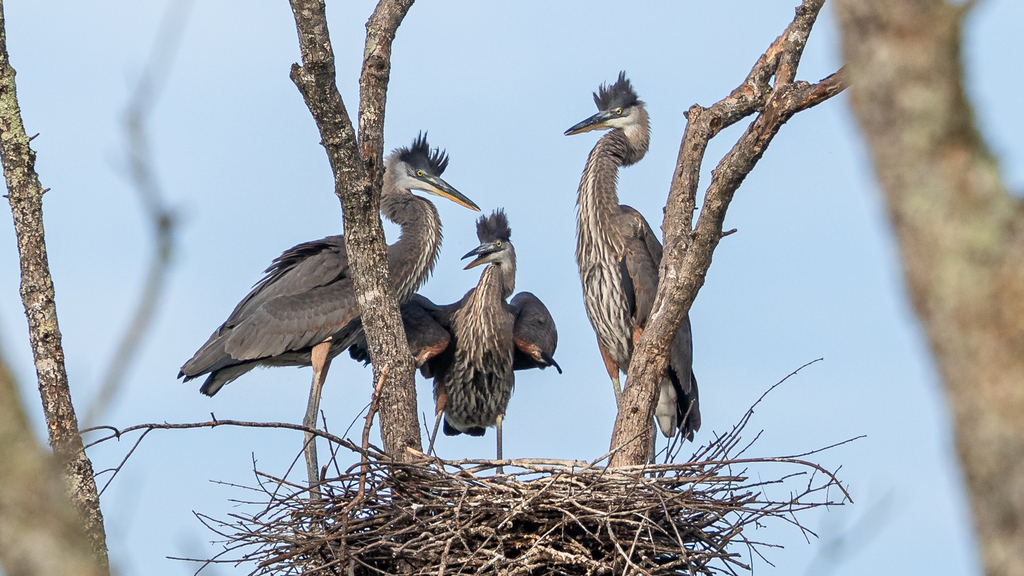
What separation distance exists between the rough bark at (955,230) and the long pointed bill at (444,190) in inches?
296

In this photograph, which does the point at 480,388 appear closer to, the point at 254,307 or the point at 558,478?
the point at 254,307

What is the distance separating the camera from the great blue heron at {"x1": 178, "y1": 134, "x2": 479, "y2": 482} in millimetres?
7566

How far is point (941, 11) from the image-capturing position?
3.55 ft

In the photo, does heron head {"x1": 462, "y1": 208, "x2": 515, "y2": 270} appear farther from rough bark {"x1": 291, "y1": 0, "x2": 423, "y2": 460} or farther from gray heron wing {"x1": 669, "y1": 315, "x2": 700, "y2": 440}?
rough bark {"x1": 291, "y1": 0, "x2": 423, "y2": 460}

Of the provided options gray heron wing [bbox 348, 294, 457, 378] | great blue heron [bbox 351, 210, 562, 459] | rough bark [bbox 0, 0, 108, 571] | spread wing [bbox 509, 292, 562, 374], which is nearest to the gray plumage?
gray heron wing [bbox 348, 294, 457, 378]

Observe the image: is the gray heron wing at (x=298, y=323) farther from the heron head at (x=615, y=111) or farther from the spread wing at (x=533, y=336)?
the heron head at (x=615, y=111)

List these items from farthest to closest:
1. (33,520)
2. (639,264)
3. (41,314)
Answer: (639,264), (41,314), (33,520)

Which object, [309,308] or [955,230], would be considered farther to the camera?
A: [309,308]

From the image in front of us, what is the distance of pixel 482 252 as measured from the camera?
8.12m

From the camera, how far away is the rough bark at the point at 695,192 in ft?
14.9

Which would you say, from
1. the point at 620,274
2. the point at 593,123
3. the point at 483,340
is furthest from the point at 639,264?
the point at 593,123

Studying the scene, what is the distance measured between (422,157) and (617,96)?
1644 mm

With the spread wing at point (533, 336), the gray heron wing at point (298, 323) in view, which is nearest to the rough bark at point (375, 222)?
the gray heron wing at point (298, 323)

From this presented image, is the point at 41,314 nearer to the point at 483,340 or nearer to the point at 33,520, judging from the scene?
the point at 33,520
